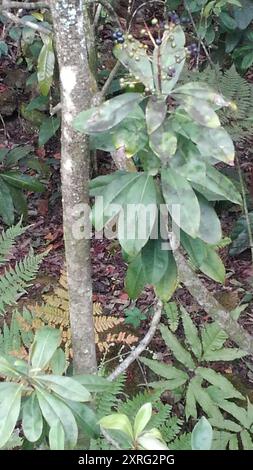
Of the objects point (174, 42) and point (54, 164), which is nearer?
point (174, 42)

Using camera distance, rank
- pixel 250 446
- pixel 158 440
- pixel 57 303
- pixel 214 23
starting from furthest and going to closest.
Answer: pixel 214 23 → pixel 57 303 → pixel 250 446 → pixel 158 440

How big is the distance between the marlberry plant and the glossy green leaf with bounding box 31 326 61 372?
0.29 metres

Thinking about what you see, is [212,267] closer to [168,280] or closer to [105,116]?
[168,280]

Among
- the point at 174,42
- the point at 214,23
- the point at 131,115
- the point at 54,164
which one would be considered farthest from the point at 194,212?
the point at 54,164

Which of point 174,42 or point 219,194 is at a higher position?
point 174,42

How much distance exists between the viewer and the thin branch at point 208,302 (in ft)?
6.83

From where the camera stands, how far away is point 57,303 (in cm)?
306

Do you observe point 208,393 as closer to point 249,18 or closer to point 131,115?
point 131,115

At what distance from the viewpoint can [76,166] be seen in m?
1.67

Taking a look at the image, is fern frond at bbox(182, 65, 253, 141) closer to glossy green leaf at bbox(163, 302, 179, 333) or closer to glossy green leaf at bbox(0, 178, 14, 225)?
glossy green leaf at bbox(163, 302, 179, 333)

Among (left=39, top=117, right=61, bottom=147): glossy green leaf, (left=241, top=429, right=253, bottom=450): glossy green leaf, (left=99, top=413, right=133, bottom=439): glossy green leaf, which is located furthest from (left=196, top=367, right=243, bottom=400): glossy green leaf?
(left=39, top=117, right=61, bottom=147): glossy green leaf

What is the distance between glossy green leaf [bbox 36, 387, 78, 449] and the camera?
143cm

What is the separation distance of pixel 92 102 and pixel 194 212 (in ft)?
1.57

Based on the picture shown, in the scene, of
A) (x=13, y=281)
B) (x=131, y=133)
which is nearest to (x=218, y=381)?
(x=13, y=281)
